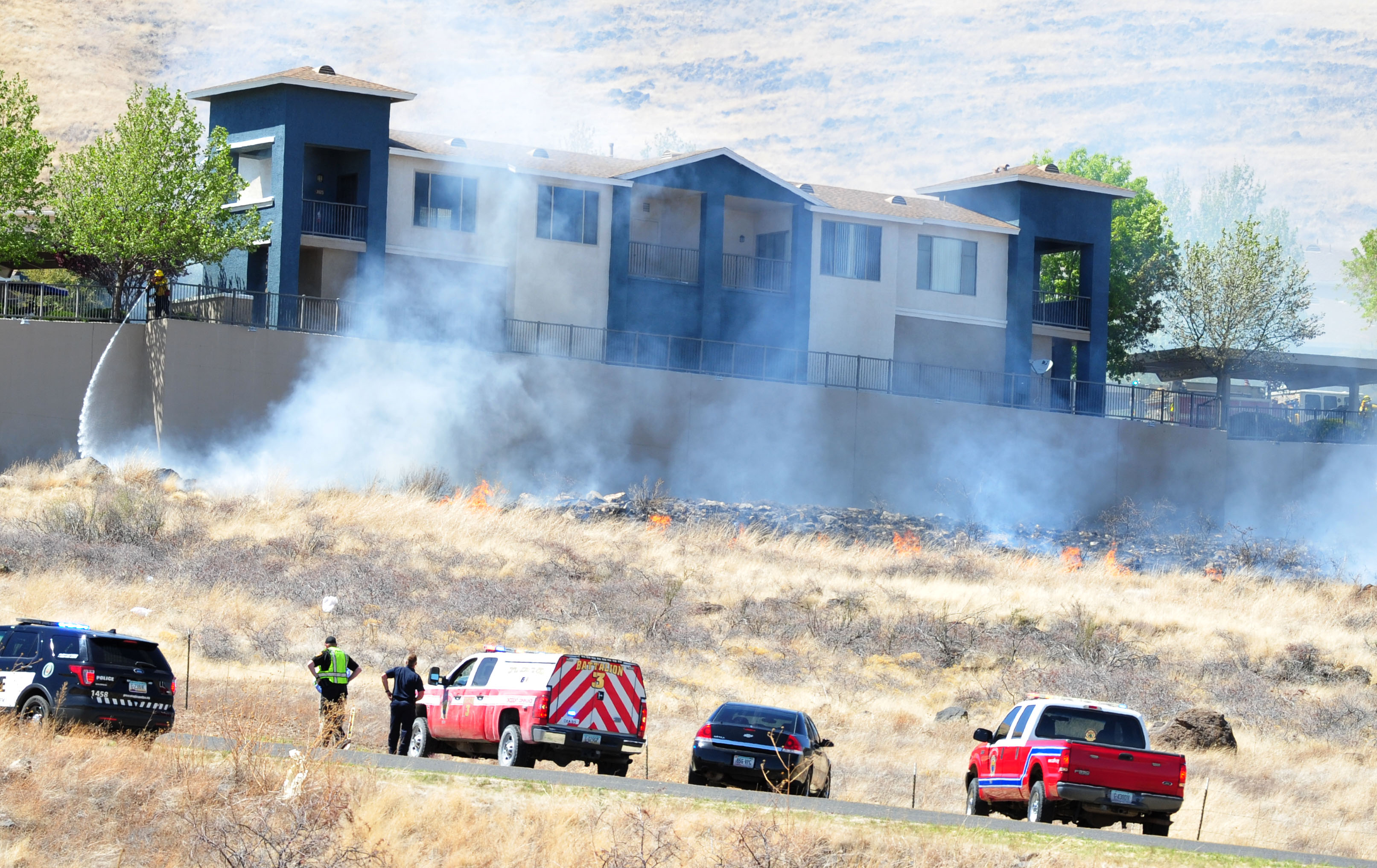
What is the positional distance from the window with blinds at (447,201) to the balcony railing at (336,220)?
1.79 meters

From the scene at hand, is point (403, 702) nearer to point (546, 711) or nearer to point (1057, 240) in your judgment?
point (546, 711)

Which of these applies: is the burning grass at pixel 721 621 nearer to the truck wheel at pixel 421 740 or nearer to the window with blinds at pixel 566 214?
the truck wheel at pixel 421 740

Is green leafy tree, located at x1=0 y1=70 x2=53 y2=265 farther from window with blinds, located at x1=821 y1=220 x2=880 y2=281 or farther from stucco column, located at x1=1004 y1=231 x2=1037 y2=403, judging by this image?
stucco column, located at x1=1004 y1=231 x2=1037 y2=403

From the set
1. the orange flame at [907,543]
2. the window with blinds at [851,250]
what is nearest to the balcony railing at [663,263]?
the window with blinds at [851,250]

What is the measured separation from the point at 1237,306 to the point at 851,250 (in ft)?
66.1

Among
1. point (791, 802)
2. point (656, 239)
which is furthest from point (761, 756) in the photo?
point (656, 239)

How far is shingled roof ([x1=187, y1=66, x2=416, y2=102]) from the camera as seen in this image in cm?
4497

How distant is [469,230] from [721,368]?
26.1 feet

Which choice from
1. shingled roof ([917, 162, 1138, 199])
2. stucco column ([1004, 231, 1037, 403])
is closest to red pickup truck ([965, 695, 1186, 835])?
stucco column ([1004, 231, 1037, 403])

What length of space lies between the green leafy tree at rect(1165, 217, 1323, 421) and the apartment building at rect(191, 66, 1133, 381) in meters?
9.63

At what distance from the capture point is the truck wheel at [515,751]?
744 inches

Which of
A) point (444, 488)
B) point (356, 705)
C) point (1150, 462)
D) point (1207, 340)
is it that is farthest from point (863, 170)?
point (356, 705)

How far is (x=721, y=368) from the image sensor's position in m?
48.4

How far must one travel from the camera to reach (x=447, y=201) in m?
47.6
